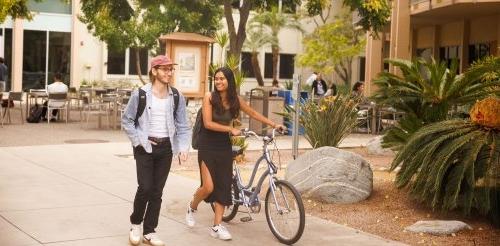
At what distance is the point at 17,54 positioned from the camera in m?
35.0

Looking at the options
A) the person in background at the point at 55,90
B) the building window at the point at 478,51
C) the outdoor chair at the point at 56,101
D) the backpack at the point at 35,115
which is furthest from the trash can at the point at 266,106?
the building window at the point at 478,51

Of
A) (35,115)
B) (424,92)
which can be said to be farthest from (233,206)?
(35,115)

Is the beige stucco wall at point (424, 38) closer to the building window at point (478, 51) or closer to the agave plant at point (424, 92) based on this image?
the building window at point (478, 51)

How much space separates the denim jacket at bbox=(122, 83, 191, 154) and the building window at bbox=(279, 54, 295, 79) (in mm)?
36348

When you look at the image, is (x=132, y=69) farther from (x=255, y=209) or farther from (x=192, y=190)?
(x=255, y=209)

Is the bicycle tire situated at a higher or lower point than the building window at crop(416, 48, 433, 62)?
lower

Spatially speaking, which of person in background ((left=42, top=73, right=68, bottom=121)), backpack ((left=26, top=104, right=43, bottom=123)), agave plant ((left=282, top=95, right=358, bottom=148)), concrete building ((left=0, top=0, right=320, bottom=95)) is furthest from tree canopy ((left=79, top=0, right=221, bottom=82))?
agave plant ((left=282, top=95, right=358, bottom=148))

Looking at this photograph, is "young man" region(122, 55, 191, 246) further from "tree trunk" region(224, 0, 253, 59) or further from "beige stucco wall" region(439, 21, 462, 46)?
"beige stucco wall" region(439, 21, 462, 46)

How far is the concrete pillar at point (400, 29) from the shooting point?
24.8 metres

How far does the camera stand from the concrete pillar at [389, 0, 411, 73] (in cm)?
2475

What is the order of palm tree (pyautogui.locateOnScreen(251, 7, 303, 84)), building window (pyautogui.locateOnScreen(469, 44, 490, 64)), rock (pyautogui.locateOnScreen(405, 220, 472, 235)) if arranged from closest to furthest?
rock (pyautogui.locateOnScreen(405, 220, 472, 235)) → building window (pyautogui.locateOnScreen(469, 44, 490, 64)) → palm tree (pyautogui.locateOnScreen(251, 7, 303, 84))

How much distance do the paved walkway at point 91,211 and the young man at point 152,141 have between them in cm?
34

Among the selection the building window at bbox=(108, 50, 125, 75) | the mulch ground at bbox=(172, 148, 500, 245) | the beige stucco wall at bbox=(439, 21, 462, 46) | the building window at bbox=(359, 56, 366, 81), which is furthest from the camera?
the building window at bbox=(359, 56, 366, 81)

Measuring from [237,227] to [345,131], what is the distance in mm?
4611
